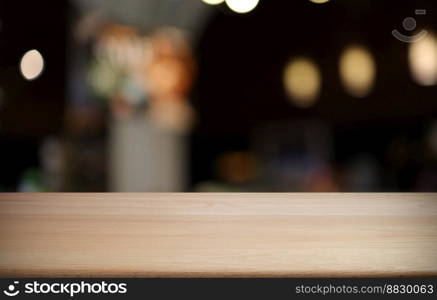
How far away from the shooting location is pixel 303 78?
493 cm

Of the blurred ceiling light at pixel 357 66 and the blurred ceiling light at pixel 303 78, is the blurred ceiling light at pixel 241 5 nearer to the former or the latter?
the blurred ceiling light at pixel 357 66

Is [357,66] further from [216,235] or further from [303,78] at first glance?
[216,235]

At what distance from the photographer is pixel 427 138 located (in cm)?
455

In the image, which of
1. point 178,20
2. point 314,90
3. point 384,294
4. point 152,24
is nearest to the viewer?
point 384,294

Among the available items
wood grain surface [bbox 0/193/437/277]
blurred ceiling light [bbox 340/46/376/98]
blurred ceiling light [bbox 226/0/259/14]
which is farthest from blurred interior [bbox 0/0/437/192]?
wood grain surface [bbox 0/193/437/277]

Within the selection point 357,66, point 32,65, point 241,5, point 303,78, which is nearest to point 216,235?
point 241,5

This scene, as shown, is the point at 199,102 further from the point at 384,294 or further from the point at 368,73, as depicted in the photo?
the point at 384,294

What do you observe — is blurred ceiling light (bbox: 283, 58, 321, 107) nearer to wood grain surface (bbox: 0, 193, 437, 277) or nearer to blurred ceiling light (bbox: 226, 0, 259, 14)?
blurred ceiling light (bbox: 226, 0, 259, 14)

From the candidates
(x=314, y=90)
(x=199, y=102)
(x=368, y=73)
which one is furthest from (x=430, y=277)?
(x=199, y=102)

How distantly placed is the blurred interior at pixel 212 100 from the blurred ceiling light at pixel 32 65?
0.02 meters

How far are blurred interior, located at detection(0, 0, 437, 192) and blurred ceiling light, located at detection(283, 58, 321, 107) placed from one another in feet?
0.04

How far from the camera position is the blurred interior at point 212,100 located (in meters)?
4.32

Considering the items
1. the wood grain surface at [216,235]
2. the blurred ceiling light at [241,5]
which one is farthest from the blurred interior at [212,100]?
the wood grain surface at [216,235]

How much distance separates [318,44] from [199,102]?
4.04 feet
